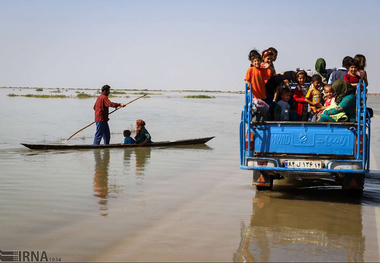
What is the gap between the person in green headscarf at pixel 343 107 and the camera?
24.5 ft

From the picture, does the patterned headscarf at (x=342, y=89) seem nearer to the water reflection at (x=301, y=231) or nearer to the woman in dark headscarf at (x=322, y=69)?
the water reflection at (x=301, y=231)

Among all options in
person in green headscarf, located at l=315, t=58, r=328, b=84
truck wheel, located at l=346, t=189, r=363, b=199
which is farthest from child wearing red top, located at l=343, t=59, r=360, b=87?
truck wheel, located at l=346, t=189, r=363, b=199

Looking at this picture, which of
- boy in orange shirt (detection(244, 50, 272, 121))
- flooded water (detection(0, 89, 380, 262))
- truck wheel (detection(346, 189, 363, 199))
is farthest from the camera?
truck wheel (detection(346, 189, 363, 199))

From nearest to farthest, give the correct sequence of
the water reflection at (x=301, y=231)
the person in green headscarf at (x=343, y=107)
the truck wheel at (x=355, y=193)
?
the water reflection at (x=301, y=231) → the person in green headscarf at (x=343, y=107) → the truck wheel at (x=355, y=193)

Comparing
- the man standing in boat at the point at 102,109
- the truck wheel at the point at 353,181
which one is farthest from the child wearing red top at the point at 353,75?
the man standing in boat at the point at 102,109

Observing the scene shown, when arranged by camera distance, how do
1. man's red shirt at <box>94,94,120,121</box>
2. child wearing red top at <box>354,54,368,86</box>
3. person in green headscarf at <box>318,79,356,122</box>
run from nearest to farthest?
person in green headscarf at <box>318,79,356,122</box>
child wearing red top at <box>354,54,368,86</box>
man's red shirt at <box>94,94,120,121</box>

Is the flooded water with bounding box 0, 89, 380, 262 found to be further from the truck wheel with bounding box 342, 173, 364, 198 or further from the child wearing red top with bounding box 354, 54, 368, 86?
the child wearing red top with bounding box 354, 54, 368, 86

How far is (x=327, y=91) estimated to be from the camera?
837 cm

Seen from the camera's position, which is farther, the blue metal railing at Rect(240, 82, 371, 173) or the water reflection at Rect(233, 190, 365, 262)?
the blue metal railing at Rect(240, 82, 371, 173)

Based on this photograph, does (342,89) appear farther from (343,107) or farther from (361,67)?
(361,67)

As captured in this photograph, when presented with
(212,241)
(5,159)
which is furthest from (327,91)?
(5,159)

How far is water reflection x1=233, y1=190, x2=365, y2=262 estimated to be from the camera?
16.3 feet

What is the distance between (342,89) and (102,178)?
4956 mm

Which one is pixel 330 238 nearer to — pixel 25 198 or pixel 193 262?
pixel 193 262
